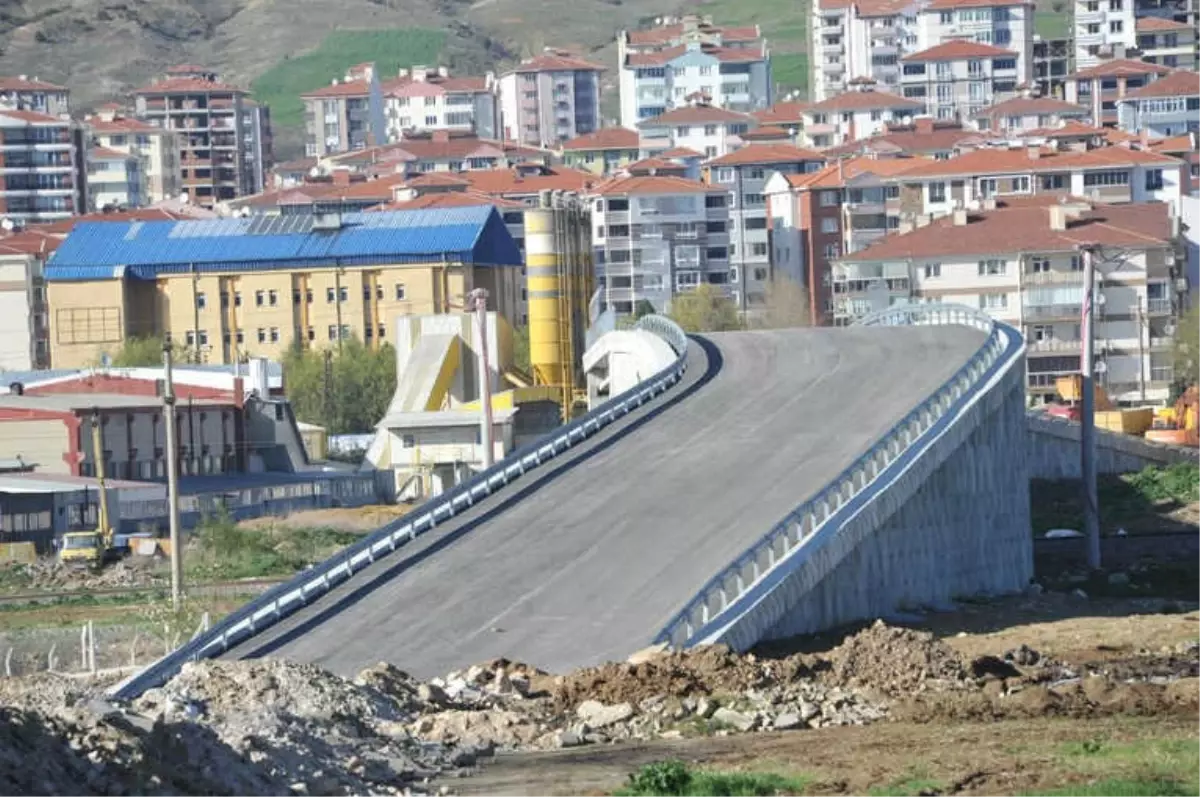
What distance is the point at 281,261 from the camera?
142 metres

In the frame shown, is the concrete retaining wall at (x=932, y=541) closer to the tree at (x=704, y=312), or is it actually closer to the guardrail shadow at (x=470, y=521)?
the guardrail shadow at (x=470, y=521)

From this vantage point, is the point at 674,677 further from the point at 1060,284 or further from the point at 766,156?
the point at 766,156

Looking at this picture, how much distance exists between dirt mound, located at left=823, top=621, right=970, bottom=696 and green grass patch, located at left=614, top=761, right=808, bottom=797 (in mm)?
8295

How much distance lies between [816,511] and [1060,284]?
89.2 m

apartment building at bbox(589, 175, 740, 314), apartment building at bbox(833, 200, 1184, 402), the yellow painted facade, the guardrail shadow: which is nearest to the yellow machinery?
the guardrail shadow

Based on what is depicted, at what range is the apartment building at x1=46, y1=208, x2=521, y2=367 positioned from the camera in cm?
14075

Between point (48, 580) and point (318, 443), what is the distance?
41829 millimetres

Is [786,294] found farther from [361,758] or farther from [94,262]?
[361,758]

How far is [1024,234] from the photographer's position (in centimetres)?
14100

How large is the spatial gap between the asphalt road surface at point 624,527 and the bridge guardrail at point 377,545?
0.89ft

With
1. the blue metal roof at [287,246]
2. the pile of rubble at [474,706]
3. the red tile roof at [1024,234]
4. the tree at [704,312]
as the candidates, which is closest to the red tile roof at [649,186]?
the tree at [704,312]

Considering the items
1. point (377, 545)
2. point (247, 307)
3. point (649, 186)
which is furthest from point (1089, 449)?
point (649, 186)

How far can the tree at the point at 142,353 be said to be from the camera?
13391 cm

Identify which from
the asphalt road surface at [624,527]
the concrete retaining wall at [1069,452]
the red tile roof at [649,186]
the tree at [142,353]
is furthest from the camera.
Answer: the red tile roof at [649,186]
